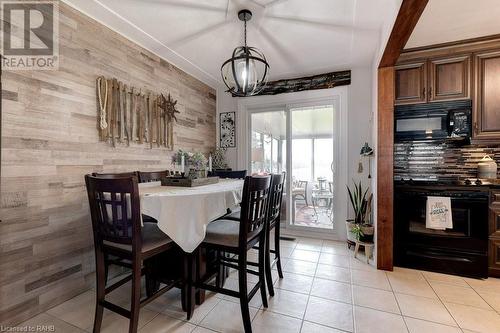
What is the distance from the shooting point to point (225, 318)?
1752mm

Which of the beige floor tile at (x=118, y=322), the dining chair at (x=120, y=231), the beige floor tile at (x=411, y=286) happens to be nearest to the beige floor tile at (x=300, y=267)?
the beige floor tile at (x=411, y=286)

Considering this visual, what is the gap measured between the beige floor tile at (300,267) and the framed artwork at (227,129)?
2218 mm

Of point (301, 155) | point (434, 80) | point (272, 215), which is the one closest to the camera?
point (272, 215)

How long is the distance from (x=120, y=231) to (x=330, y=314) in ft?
5.39

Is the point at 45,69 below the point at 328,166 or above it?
above

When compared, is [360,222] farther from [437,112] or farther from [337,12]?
[337,12]

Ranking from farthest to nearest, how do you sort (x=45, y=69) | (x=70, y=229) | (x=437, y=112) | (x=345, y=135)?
1. (x=345, y=135)
2. (x=437, y=112)
3. (x=70, y=229)
4. (x=45, y=69)

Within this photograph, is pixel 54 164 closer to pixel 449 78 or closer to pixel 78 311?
pixel 78 311

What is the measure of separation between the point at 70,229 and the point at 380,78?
133 inches

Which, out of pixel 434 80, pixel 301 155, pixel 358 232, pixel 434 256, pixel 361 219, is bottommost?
pixel 434 256

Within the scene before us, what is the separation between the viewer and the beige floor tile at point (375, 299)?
6.17ft

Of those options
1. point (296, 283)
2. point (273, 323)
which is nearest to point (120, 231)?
point (273, 323)

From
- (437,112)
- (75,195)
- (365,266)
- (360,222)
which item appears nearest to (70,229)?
(75,195)

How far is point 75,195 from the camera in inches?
81.4
